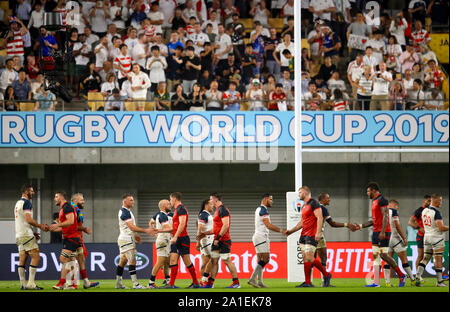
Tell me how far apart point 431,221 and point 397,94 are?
6632mm

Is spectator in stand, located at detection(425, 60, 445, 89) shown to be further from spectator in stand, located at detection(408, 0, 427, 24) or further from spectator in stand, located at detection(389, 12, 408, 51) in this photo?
spectator in stand, located at detection(408, 0, 427, 24)

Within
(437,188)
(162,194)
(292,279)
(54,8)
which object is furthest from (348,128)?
(54,8)

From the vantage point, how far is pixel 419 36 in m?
25.5

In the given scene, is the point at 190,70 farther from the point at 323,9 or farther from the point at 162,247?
the point at 162,247

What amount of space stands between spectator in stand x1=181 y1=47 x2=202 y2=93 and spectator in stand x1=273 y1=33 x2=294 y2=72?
90.7 inches

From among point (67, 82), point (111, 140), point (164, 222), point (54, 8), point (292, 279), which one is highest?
point (54, 8)

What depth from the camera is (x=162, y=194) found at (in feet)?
80.8

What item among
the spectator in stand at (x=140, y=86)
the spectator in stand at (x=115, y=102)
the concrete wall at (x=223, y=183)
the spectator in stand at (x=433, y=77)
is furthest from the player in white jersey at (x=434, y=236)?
the spectator in stand at (x=115, y=102)

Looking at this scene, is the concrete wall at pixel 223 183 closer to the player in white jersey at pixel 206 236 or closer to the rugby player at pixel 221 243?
the player in white jersey at pixel 206 236

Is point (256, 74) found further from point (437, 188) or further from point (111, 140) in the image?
point (437, 188)

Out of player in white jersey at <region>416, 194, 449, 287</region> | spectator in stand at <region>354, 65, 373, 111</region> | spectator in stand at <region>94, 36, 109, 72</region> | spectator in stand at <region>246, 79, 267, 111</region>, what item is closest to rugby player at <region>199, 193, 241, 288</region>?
player in white jersey at <region>416, 194, 449, 287</region>

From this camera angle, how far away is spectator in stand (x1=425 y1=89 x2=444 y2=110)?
23.3 metres

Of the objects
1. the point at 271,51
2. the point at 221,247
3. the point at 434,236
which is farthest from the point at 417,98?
the point at 221,247

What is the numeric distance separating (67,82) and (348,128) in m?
7.86
